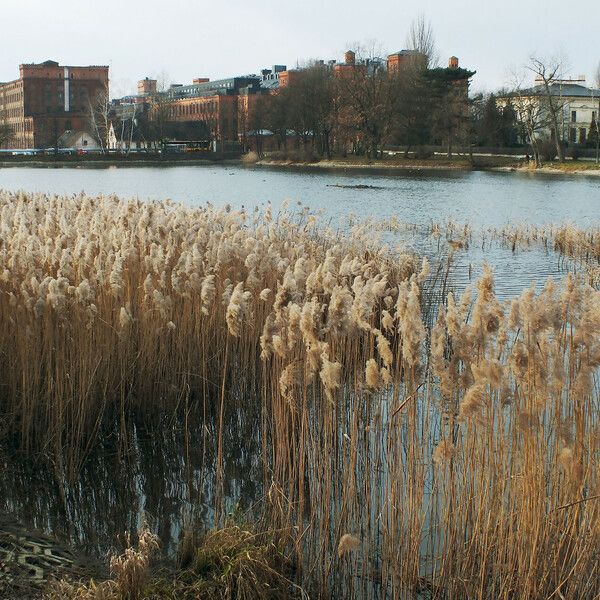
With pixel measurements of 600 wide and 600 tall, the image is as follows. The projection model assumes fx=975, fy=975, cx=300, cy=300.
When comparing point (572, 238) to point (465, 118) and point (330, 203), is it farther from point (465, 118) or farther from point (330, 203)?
point (465, 118)

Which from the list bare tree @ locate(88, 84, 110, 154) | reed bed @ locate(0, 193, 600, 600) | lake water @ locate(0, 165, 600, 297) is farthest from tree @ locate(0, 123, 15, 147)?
reed bed @ locate(0, 193, 600, 600)

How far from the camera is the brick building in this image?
129m

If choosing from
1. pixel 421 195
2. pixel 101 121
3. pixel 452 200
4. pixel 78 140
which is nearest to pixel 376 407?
pixel 452 200

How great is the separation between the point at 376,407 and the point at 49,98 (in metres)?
137

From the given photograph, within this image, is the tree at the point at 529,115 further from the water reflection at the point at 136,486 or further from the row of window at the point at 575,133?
the water reflection at the point at 136,486

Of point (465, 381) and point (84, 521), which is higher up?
point (465, 381)

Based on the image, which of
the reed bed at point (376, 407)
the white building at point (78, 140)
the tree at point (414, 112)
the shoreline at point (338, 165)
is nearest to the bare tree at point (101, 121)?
the white building at point (78, 140)

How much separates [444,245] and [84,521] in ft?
49.1

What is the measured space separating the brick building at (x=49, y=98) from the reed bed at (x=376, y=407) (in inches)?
4950

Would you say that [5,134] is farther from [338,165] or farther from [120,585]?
[120,585]

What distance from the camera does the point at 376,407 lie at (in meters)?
5.70

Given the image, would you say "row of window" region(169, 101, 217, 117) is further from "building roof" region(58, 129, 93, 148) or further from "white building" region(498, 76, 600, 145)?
"white building" region(498, 76, 600, 145)

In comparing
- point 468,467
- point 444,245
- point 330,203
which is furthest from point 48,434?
point 330,203

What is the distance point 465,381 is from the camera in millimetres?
4312
